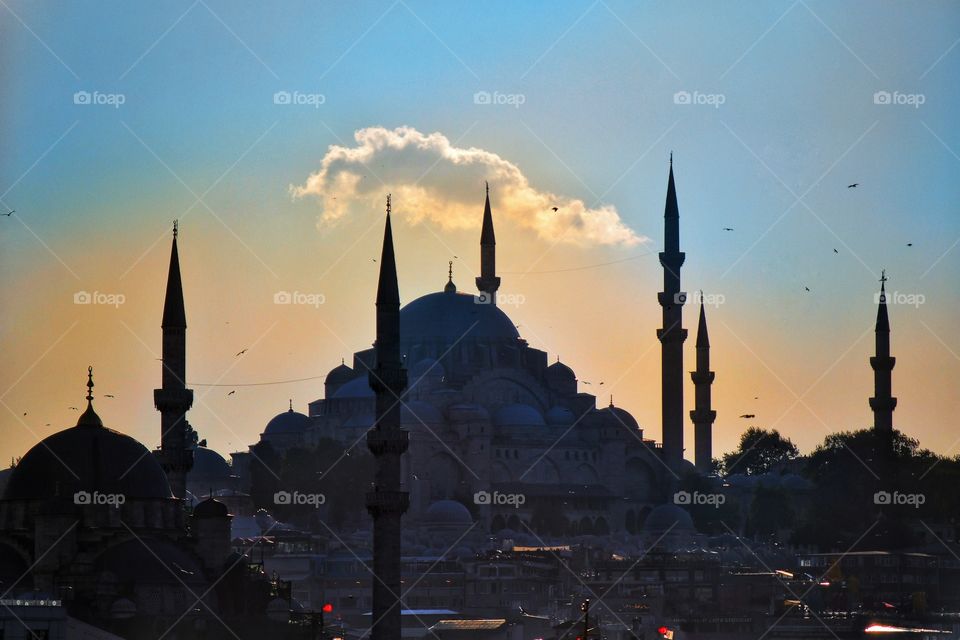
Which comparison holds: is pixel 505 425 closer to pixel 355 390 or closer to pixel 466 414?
pixel 466 414

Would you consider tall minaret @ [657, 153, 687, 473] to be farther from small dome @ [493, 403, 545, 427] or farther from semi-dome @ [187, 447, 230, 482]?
semi-dome @ [187, 447, 230, 482]

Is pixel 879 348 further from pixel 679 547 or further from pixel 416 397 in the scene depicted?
pixel 416 397

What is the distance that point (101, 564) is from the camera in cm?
5816

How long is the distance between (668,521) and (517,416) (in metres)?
10.0

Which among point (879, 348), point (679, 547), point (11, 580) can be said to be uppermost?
point (879, 348)

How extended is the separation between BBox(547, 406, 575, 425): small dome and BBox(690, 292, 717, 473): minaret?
21.5ft

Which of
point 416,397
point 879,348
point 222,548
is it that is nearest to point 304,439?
point 416,397

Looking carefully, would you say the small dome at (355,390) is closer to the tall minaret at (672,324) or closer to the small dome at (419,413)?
the small dome at (419,413)

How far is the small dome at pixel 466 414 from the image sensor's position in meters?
116

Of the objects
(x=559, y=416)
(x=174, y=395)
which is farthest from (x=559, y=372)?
(x=174, y=395)

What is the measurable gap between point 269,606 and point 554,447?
193ft

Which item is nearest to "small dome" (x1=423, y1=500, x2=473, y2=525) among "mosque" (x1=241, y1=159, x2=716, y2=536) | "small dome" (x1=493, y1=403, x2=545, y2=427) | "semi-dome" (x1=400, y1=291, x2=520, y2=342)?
"mosque" (x1=241, y1=159, x2=716, y2=536)

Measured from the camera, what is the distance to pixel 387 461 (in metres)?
60.8

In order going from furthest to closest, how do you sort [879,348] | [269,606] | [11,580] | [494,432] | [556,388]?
[556,388] < [494,432] < [879,348] < [269,606] < [11,580]
